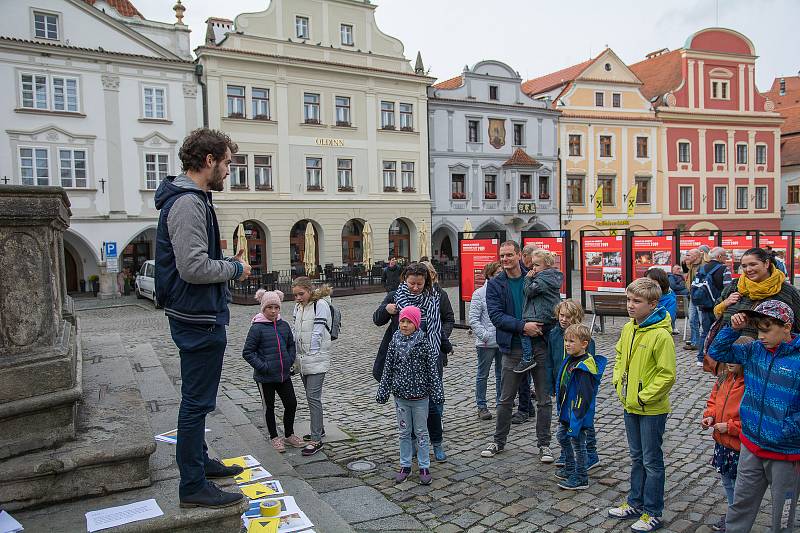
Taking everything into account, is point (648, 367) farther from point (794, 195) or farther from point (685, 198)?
point (794, 195)

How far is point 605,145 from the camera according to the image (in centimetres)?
3809

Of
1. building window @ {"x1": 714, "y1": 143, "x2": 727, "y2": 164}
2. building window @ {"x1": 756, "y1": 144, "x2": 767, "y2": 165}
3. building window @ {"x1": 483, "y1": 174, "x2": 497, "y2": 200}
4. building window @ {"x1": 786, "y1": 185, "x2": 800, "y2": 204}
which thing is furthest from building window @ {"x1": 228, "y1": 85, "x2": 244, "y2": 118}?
building window @ {"x1": 786, "y1": 185, "x2": 800, "y2": 204}

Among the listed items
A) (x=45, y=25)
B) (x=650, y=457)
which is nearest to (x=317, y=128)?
(x=45, y=25)

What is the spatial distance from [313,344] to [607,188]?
118ft

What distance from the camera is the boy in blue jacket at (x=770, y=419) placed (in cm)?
346

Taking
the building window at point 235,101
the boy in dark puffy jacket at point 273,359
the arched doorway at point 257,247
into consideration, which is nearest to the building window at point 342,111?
the building window at point 235,101

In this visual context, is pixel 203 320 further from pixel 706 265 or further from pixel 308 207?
pixel 308 207

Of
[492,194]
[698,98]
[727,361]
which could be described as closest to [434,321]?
[727,361]

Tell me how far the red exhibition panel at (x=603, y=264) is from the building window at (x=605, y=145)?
25838mm

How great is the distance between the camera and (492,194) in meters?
35.4

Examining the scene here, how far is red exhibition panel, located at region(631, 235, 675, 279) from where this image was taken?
1370cm

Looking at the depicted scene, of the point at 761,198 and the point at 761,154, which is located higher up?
the point at 761,154

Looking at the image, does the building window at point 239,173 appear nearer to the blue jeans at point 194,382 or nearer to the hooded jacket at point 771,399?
the blue jeans at point 194,382

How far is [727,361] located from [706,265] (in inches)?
251
